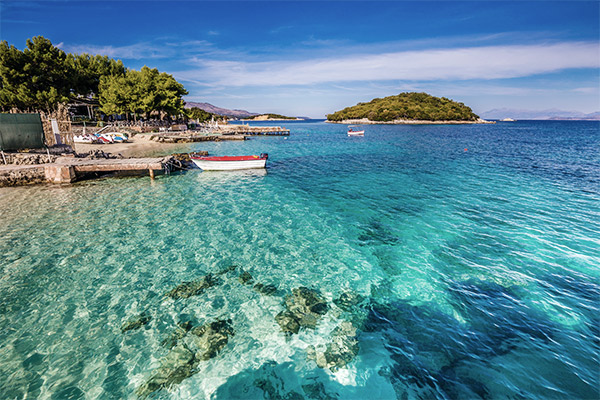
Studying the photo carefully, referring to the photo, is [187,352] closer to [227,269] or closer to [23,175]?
[227,269]

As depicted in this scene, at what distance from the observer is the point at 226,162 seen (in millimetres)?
27984

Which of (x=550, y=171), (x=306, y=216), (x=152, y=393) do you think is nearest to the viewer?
(x=152, y=393)

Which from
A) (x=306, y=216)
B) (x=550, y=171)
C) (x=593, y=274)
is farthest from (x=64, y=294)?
(x=550, y=171)

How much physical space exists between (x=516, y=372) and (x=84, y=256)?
15140 mm

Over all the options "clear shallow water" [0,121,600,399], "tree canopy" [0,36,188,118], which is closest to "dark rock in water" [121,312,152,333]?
"clear shallow water" [0,121,600,399]

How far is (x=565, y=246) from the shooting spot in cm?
1147

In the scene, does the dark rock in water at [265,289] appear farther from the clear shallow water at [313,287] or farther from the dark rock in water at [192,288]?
the dark rock in water at [192,288]

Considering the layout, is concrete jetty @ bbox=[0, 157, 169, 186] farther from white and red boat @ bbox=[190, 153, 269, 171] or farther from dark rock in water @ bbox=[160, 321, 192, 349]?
dark rock in water @ bbox=[160, 321, 192, 349]

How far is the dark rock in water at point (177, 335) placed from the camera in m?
6.68

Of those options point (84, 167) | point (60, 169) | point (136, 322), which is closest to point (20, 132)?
point (60, 169)

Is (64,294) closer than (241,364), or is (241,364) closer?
(241,364)

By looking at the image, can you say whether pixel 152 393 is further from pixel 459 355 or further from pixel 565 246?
pixel 565 246

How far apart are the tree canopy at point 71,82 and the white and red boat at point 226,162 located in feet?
128

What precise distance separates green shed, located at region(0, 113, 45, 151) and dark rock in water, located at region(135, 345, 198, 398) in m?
29.5
